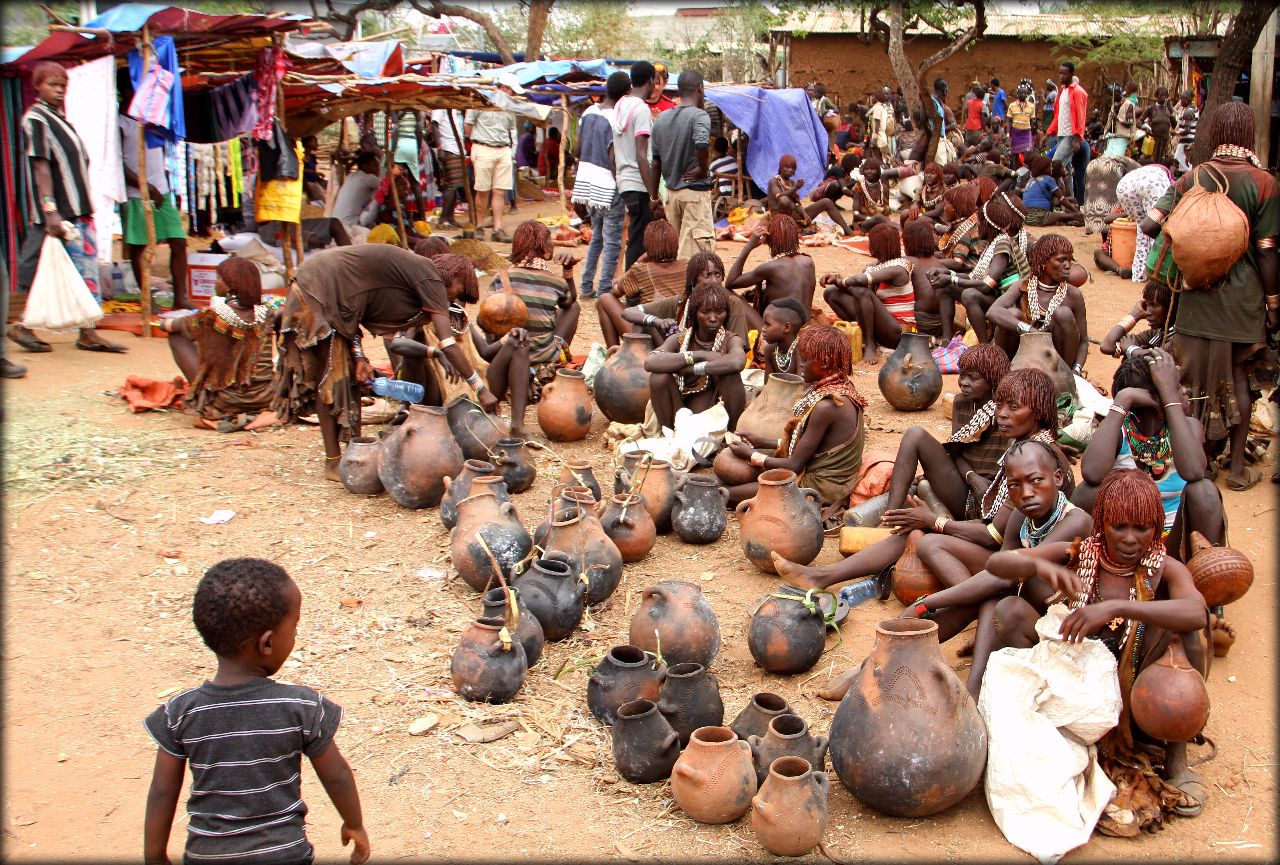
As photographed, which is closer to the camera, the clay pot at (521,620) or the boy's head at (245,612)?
the boy's head at (245,612)

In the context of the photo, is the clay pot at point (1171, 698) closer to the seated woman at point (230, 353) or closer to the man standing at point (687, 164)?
the seated woman at point (230, 353)

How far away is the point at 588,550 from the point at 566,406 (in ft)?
7.38

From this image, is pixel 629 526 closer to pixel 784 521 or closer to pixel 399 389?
pixel 784 521

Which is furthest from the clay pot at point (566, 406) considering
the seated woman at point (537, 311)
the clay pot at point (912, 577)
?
the clay pot at point (912, 577)

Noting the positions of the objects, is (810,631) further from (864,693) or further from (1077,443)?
(1077,443)

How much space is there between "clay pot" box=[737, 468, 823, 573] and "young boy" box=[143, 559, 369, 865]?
2.84 metres

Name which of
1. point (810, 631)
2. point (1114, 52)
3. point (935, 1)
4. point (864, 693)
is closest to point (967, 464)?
point (810, 631)

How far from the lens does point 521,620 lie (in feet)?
14.0

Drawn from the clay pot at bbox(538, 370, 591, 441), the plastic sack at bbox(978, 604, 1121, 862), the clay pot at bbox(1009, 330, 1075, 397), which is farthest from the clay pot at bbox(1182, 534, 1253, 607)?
the clay pot at bbox(538, 370, 591, 441)

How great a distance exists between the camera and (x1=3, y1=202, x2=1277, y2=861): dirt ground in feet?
10.9

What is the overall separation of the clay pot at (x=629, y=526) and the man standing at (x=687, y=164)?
16.4 feet

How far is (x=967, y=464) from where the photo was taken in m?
5.00

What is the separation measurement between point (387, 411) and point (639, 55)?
80.6 feet

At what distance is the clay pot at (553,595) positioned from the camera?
449 centimetres
